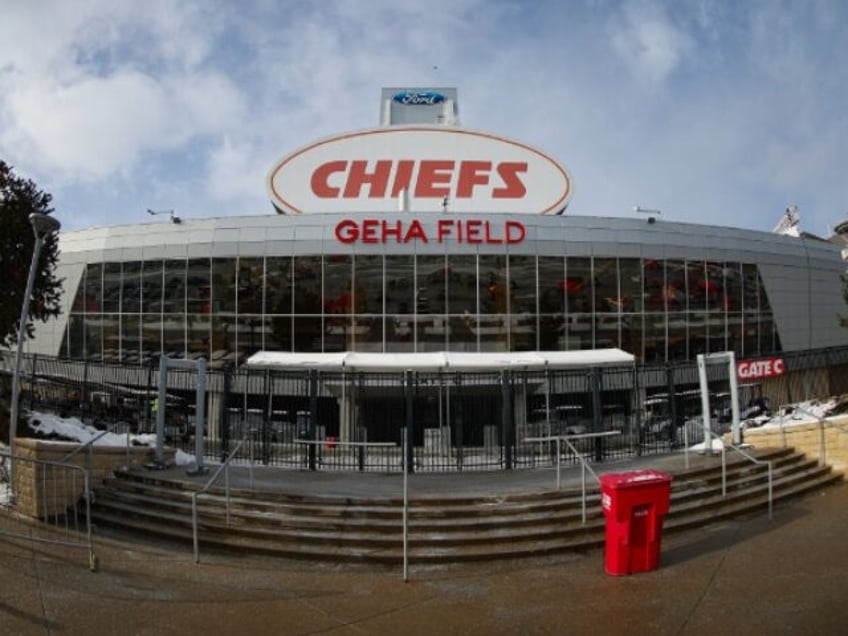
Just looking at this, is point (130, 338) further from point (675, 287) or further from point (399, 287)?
point (675, 287)

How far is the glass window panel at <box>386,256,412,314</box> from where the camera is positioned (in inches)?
1130

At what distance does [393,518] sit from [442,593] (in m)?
2.36

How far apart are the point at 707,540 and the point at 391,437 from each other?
1240 centimetres

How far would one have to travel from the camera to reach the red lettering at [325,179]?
32953mm

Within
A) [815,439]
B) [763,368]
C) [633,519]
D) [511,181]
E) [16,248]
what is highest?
[511,181]

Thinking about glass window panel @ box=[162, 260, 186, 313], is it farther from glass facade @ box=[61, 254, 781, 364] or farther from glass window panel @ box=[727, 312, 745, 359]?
glass window panel @ box=[727, 312, 745, 359]

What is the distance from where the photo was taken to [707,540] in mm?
8859

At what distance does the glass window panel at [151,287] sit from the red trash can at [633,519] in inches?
1044

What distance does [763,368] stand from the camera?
16.9 meters

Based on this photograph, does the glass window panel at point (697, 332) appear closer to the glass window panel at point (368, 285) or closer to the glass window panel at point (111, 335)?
the glass window panel at point (368, 285)

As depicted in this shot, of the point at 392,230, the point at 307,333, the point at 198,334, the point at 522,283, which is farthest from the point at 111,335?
the point at 522,283

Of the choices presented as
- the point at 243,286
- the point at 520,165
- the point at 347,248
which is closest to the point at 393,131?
the point at 520,165

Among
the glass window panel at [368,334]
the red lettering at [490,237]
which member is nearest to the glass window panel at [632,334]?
the red lettering at [490,237]

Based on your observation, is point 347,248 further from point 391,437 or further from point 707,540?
point 707,540
